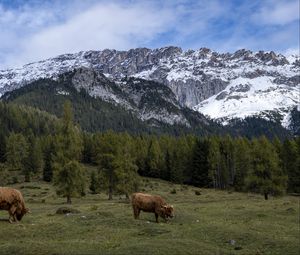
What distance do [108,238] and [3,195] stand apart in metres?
8.73

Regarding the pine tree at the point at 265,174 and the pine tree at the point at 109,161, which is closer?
the pine tree at the point at 265,174

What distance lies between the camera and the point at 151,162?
15225 centimetres

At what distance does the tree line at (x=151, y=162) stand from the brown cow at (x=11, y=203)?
39396mm

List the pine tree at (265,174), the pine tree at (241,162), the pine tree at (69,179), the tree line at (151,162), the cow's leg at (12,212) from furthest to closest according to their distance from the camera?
the pine tree at (241,162), the pine tree at (265,174), the tree line at (151,162), the pine tree at (69,179), the cow's leg at (12,212)

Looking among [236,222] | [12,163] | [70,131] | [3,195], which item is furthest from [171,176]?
[3,195]

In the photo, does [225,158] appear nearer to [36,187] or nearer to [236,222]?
[36,187]

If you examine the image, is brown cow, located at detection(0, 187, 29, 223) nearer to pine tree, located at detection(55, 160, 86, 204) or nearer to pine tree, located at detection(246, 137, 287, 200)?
pine tree, located at detection(55, 160, 86, 204)

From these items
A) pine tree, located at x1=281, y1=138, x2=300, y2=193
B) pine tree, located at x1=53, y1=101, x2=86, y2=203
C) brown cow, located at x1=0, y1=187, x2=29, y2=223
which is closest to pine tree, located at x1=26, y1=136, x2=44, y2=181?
pine tree, located at x1=53, y1=101, x2=86, y2=203

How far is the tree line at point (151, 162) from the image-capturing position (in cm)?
7475

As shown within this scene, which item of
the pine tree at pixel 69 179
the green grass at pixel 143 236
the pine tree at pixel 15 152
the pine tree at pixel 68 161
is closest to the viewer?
the green grass at pixel 143 236

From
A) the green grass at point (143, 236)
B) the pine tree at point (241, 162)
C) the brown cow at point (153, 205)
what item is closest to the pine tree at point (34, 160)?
the pine tree at point (241, 162)

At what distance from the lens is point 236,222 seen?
41.0 meters

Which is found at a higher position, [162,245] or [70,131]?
[70,131]

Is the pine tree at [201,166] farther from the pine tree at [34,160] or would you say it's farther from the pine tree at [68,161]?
the pine tree at [68,161]
